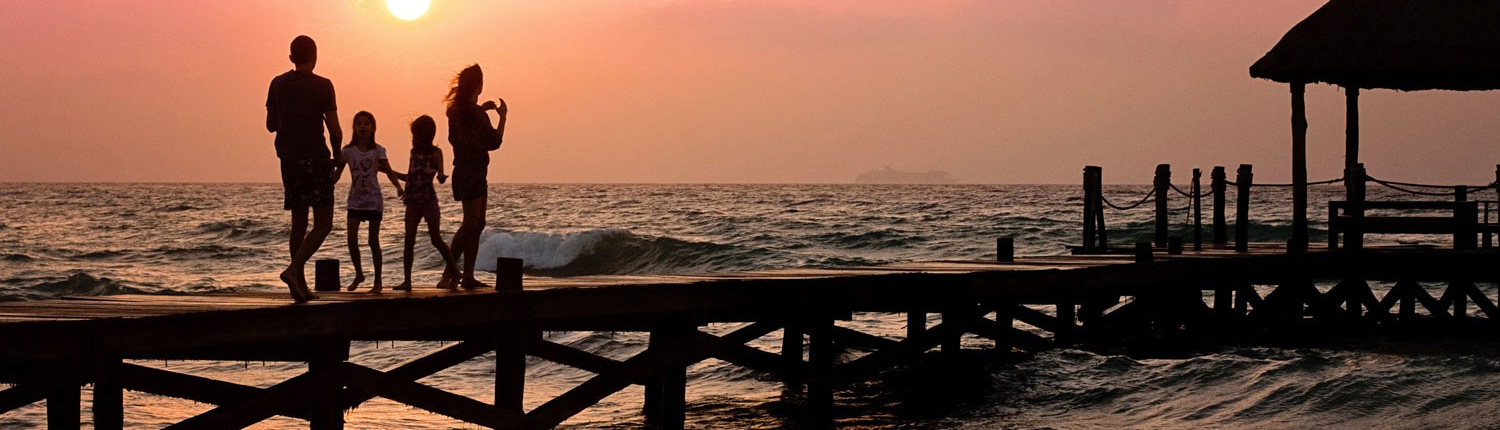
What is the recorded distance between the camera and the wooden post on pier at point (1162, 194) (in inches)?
744

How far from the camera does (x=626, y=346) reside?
1947cm

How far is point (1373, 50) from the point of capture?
18.2 metres

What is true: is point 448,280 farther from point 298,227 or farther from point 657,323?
point 657,323

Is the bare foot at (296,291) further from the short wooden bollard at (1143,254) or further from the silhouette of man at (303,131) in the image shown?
the short wooden bollard at (1143,254)

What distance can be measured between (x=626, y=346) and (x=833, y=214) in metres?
49.0

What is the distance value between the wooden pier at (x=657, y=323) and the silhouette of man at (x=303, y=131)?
1.86ft

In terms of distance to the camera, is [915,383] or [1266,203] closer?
[915,383]

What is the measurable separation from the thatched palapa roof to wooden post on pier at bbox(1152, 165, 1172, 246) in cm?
164

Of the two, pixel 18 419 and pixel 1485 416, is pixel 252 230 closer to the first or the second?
pixel 18 419

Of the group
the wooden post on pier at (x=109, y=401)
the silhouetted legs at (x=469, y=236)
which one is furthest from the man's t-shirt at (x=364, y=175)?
the wooden post on pier at (x=109, y=401)

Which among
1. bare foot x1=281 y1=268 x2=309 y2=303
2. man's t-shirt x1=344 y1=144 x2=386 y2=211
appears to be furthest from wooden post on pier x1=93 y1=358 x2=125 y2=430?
man's t-shirt x1=344 y1=144 x2=386 y2=211

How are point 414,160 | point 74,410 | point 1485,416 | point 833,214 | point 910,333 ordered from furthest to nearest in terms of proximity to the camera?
point 833,214
point 910,333
point 1485,416
point 414,160
point 74,410

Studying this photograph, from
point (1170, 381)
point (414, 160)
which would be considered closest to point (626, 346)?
point (1170, 381)

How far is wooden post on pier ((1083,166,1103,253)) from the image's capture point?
1850 cm
